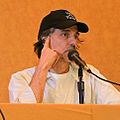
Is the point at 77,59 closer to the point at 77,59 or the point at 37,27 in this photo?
the point at 77,59

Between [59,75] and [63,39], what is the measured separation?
154mm

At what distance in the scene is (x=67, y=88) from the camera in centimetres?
165

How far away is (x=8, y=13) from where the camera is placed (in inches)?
85.9

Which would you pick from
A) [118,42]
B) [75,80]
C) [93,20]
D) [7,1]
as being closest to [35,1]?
[7,1]

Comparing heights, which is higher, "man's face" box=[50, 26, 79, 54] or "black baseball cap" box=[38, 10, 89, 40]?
"black baseball cap" box=[38, 10, 89, 40]

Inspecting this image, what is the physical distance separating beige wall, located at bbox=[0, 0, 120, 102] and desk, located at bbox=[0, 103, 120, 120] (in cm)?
109

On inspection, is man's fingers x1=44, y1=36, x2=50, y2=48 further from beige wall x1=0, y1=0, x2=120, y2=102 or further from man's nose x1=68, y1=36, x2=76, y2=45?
beige wall x1=0, y1=0, x2=120, y2=102

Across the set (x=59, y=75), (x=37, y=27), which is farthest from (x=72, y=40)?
(x=37, y=27)

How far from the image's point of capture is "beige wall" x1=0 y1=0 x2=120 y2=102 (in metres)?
2.15

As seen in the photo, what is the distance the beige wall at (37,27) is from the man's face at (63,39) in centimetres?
48

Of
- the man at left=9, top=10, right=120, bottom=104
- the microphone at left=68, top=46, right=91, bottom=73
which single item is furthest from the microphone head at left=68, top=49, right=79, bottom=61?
the man at left=9, top=10, right=120, bottom=104

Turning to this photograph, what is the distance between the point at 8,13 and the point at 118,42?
0.65 metres

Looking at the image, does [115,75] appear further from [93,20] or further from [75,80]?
[75,80]

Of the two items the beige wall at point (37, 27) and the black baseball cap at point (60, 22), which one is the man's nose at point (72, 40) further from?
the beige wall at point (37, 27)
